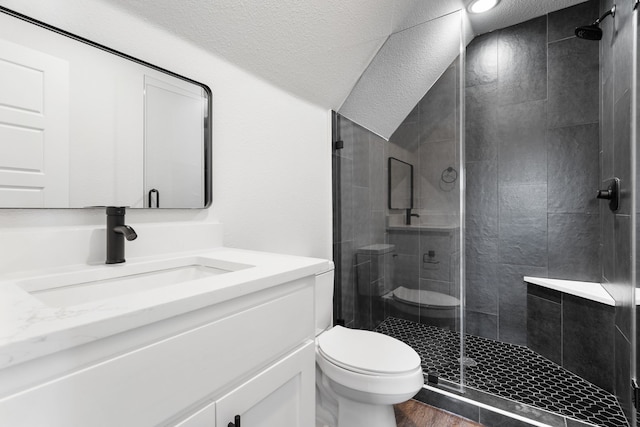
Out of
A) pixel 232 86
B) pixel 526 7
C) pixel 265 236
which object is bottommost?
pixel 265 236

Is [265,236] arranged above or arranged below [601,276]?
above

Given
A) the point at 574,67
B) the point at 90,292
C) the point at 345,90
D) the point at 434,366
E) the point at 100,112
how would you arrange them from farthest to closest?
the point at 574,67 < the point at 345,90 < the point at 434,366 < the point at 100,112 < the point at 90,292

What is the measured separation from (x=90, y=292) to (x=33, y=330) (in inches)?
17.9

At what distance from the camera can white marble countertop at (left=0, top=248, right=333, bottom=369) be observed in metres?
0.38

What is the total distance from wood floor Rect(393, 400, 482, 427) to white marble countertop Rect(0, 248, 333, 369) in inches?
47.6

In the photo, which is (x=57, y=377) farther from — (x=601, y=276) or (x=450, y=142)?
(x=601, y=276)

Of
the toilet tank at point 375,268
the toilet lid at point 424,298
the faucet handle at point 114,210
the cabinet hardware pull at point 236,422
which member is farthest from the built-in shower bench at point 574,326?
the faucet handle at point 114,210

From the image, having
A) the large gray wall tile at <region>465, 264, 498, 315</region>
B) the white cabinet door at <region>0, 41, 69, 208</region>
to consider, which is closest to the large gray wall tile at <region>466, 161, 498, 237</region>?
the large gray wall tile at <region>465, 264, 498, 315</region>

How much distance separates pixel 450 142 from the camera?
1590 millimetres

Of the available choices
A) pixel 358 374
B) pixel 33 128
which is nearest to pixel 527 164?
pixel 358 374

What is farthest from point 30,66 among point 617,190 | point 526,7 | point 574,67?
point 574,67

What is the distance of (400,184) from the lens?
1772mm

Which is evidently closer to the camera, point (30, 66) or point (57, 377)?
point (57, 377)

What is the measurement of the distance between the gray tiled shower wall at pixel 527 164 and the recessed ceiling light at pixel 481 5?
43cm
